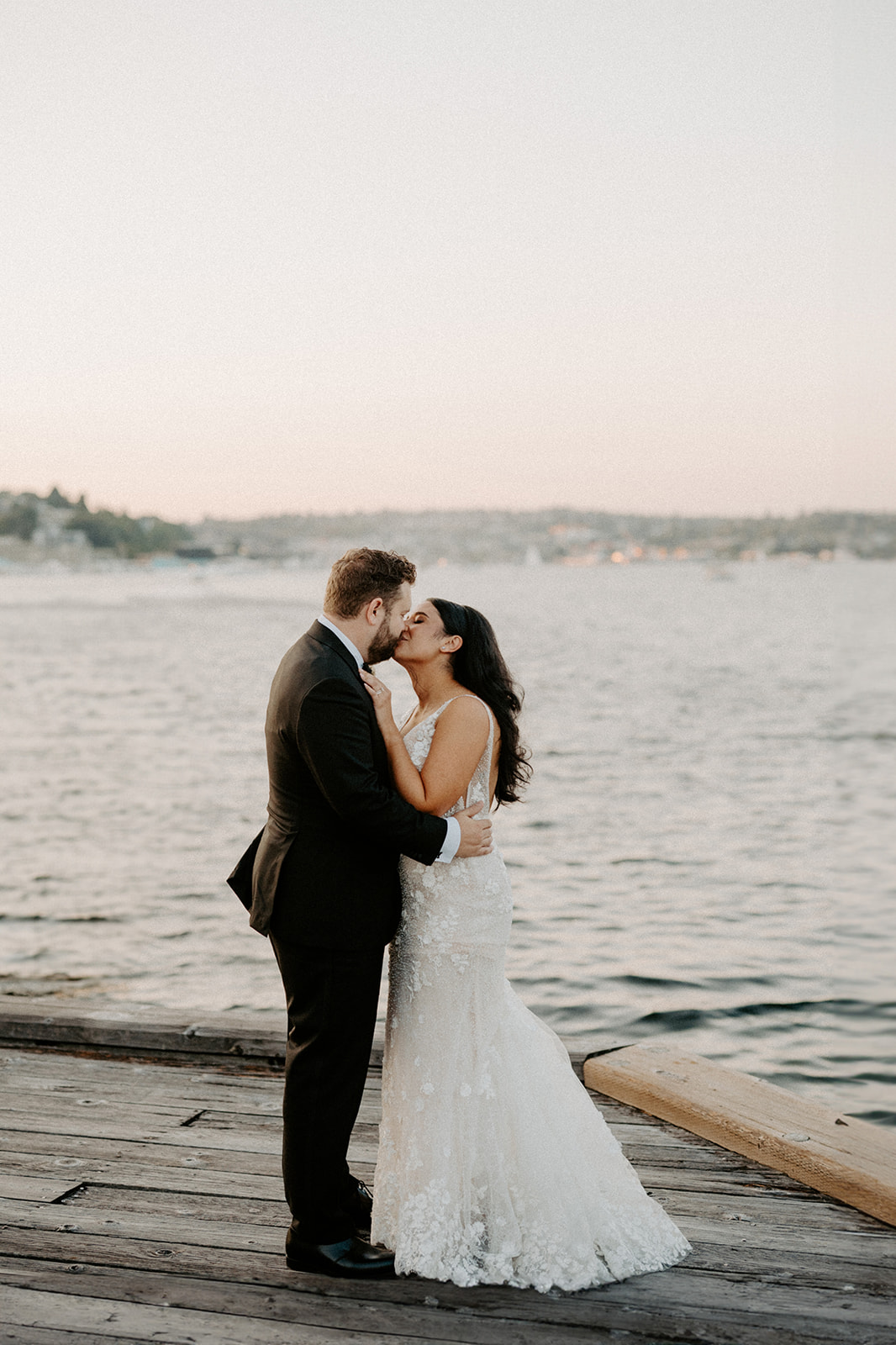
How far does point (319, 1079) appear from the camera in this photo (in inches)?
106

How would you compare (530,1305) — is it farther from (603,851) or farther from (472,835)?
(603,851)

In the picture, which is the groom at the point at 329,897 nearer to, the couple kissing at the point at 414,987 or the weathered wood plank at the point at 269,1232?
the couple kissing at the point at 414,987

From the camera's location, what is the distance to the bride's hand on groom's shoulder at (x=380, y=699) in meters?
2.75

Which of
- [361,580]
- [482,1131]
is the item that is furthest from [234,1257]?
[361,580]

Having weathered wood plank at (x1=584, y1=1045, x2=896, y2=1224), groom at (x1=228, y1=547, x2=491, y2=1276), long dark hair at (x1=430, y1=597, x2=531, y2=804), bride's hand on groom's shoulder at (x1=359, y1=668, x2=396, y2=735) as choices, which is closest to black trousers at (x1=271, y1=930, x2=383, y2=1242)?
groom at (x1=228, y1=547, x2=491, y2=1276)

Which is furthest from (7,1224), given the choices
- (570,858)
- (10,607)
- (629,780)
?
(10,607)

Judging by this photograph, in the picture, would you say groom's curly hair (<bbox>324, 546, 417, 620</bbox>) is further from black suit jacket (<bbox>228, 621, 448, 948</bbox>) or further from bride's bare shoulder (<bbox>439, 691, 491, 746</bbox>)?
bride's bare shoulder (<bbox>439, 691, 491, 746</bbox>)

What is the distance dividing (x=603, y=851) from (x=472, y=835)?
34.9ft

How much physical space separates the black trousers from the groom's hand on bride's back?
336 mm

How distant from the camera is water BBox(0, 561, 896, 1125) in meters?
8.04

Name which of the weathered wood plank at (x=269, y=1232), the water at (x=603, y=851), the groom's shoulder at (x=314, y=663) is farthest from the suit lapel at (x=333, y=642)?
the water at (x=603, y=851)

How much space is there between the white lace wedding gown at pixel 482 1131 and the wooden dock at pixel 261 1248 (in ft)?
0.25

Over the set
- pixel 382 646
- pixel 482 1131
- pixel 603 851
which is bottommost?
pixel 603 851

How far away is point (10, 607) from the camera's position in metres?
81.1
